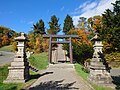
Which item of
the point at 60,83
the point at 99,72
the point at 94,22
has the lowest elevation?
the point at 60,83

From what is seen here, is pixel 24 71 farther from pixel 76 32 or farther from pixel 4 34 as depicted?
pixel 4 34

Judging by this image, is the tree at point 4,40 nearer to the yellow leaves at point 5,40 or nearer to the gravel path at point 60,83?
the yellow leaves at point 5,40

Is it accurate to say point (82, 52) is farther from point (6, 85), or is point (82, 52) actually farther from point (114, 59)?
point (6, 85)

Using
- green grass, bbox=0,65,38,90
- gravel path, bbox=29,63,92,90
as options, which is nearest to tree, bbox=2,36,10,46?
green grass, bbox=0,65,38,90

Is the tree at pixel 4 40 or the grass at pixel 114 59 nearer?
the grass at pixel 114 59

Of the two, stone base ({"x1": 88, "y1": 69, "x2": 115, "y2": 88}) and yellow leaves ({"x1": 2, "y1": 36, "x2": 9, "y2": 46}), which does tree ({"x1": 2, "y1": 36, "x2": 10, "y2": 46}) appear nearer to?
yellow leaves ({"x1": 2, "y1": 36, "x2": 9, "y2": 46})

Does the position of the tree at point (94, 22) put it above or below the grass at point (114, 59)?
above

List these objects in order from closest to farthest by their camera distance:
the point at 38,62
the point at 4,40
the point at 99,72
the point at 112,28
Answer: the point at 99,72
the point at 38,62
the point at 112,28
the point at 4,40

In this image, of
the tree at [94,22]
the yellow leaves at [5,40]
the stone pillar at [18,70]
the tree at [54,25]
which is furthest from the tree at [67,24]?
the stone pillar at [18,70]

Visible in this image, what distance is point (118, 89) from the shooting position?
10430mm

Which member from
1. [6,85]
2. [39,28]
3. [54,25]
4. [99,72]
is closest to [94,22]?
[54,25]

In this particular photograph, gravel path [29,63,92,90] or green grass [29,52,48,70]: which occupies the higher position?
green grass [29,52,48,70]

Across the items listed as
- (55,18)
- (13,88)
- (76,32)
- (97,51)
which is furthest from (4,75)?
(55,18)

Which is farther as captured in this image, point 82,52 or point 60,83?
point 82,52
